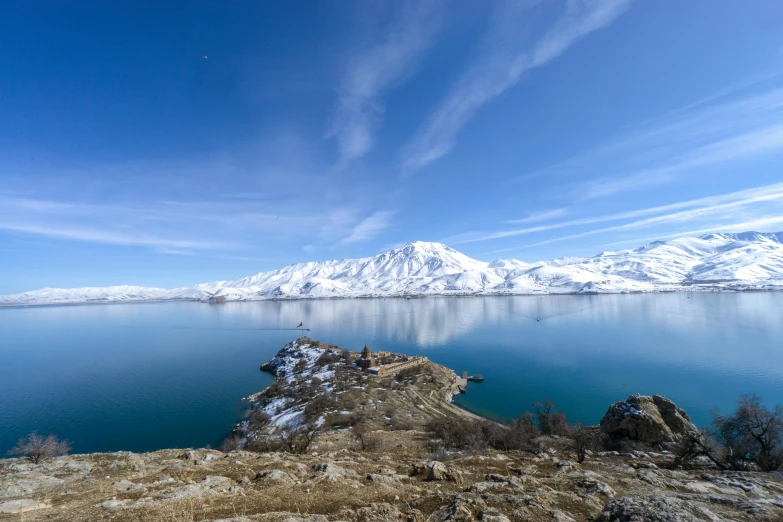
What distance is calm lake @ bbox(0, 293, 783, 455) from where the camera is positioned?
53.5 meters

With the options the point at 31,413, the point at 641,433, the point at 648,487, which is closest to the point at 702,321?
the point at 641,433

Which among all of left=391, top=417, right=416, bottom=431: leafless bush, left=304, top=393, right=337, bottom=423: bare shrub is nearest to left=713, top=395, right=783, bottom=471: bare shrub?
left=391, top=417, right=416, bottom=431: leafless bush

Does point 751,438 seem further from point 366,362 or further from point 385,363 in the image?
point 385,363

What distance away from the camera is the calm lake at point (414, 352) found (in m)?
53.5

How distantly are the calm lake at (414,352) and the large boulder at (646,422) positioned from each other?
24334 mm

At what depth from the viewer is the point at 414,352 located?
10088 cm

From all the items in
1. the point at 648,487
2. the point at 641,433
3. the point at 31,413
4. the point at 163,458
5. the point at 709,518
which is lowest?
the point at 31,413

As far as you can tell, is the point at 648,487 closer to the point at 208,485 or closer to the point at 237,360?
the point at 208,485

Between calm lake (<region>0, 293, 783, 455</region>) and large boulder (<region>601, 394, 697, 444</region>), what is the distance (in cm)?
2433

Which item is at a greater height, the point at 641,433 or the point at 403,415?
the point at 641,433

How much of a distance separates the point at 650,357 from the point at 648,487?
292ft

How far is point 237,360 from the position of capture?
97.8m

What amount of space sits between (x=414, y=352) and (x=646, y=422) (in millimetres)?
76133

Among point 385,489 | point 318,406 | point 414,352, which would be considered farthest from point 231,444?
point 414,352
